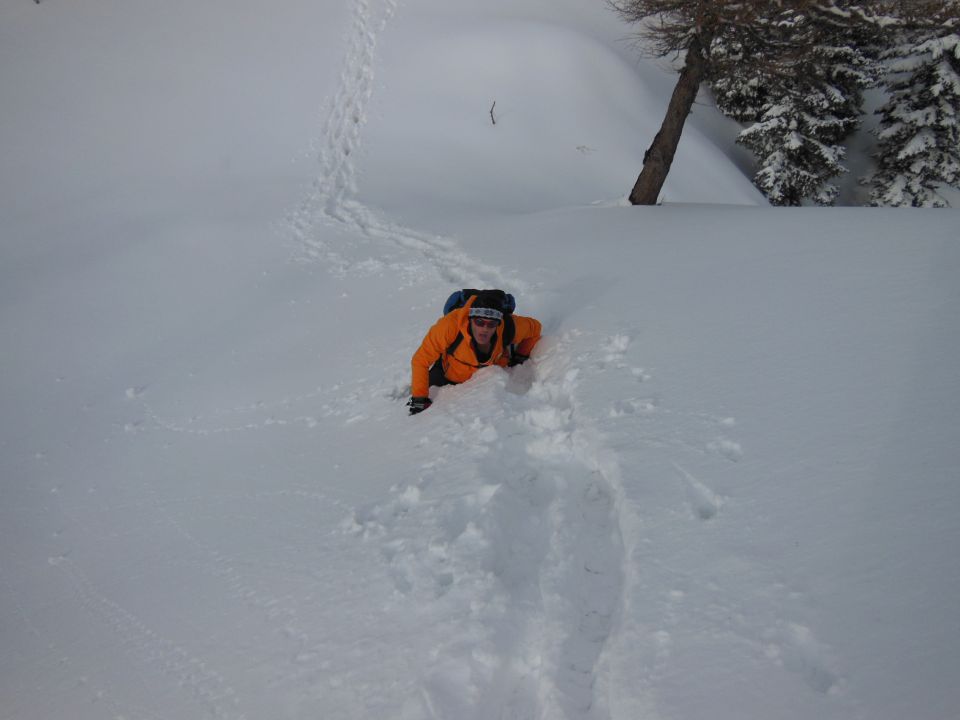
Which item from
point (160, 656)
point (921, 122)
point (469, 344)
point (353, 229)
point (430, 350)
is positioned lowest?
point (160, 656)

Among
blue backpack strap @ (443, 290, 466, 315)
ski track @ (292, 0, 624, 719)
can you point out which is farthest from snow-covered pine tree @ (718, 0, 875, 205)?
ski track @ (292, 0, 624, 719)

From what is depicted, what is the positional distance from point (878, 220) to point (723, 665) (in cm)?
493

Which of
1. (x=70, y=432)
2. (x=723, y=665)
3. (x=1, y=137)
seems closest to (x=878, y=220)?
(x=723, y=665)

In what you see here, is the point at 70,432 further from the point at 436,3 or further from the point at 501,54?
the point at 436,3

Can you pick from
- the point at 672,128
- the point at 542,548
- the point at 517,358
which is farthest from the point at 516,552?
the point at 672,128

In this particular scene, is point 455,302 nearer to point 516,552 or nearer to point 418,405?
point 418,405

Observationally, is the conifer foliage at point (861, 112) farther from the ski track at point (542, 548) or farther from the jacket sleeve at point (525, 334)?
the ski track at point (542, 548)

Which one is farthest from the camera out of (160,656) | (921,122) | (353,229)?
(921,122)

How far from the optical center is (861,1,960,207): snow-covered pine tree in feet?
42.8

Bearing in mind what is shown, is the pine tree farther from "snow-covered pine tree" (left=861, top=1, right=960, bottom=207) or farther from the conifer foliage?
"snow-covered pine tree" (left=861, top=1, right=960, bottom=207)

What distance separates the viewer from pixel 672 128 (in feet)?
25.7

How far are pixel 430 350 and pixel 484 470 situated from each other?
121 cm

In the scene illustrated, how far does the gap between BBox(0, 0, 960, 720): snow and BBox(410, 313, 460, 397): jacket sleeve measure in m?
0.24

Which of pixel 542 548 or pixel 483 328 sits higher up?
pixel 483 328
